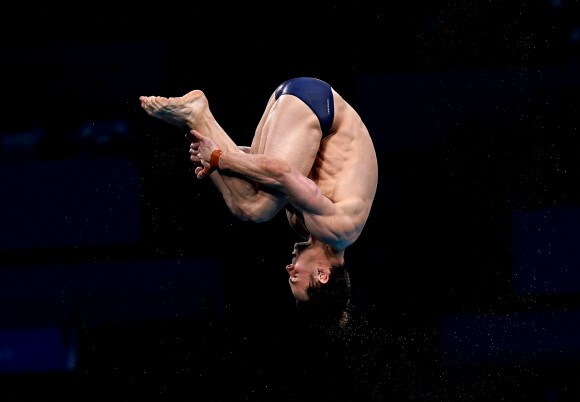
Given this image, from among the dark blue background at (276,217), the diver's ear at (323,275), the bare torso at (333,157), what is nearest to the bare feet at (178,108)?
the bare torso at (333,157)

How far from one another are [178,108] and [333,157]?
0.71 metres

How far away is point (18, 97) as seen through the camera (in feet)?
16.2

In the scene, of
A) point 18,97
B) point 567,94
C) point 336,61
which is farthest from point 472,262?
point 18,97

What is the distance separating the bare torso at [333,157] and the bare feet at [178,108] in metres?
0.32

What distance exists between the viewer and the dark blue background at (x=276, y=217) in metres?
4.82

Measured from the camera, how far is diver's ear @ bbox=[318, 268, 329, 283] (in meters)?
3.37

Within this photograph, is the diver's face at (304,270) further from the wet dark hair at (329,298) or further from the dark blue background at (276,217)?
the dark blue background at (276,217)

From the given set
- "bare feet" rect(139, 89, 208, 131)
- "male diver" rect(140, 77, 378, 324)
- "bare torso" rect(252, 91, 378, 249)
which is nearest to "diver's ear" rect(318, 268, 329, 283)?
"male diver" rect(140, 77, 378, 324)

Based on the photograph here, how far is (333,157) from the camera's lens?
3.40 meters

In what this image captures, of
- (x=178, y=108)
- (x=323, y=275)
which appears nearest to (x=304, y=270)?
(x=323, y=275)

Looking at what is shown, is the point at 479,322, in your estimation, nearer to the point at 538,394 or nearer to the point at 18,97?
the point at 538,394

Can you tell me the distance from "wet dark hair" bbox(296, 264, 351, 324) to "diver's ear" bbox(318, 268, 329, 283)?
1 centimetres

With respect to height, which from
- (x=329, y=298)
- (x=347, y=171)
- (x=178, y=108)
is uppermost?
(x=178, y=108)

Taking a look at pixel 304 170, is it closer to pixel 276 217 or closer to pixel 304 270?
pixel 304 270
